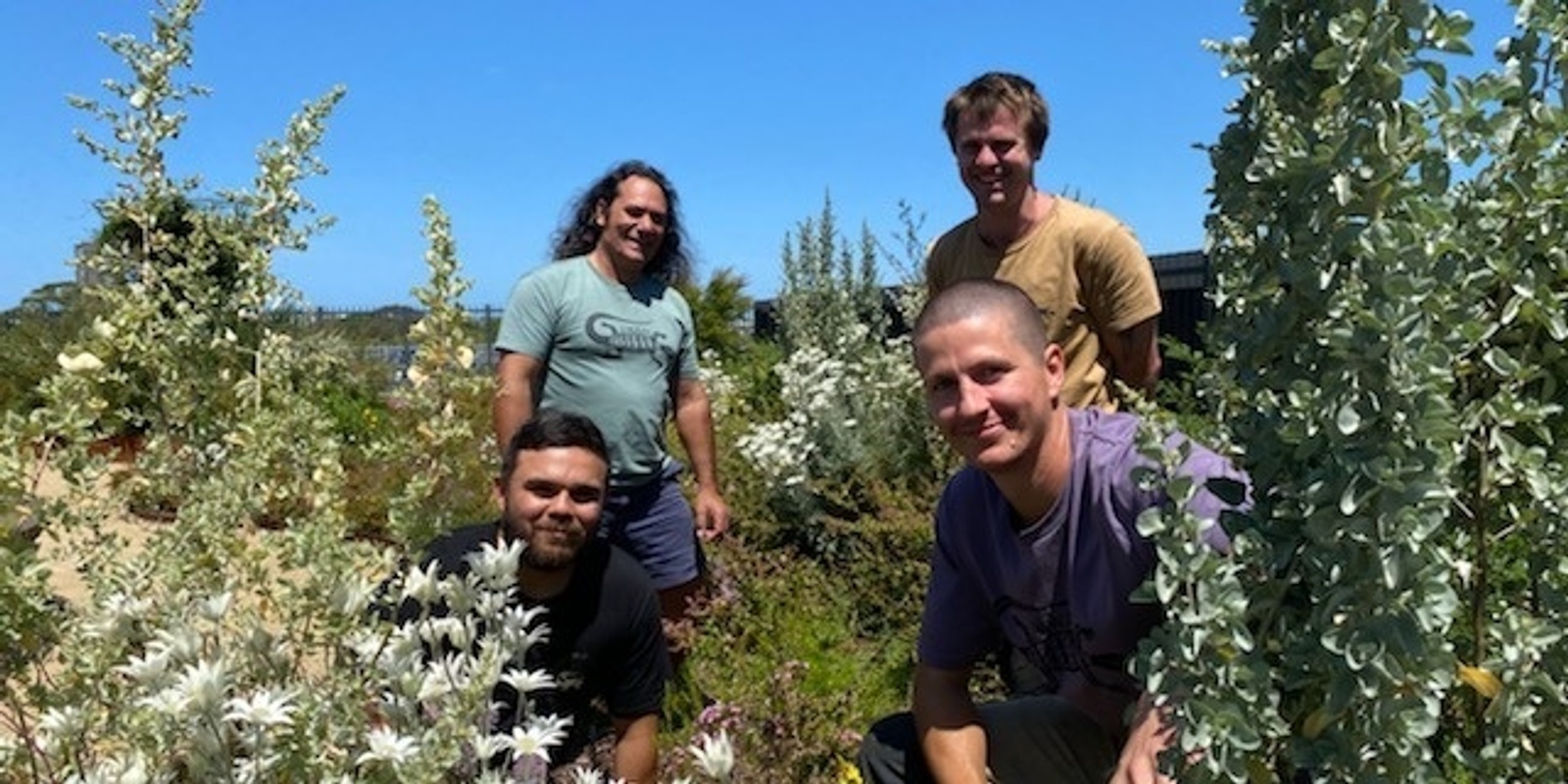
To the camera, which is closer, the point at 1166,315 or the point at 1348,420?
the point at 1348,420

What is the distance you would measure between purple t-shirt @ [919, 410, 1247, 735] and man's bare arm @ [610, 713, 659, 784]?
0.74 metres

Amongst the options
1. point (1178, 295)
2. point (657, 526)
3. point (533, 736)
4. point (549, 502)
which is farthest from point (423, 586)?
point (1178, 295)

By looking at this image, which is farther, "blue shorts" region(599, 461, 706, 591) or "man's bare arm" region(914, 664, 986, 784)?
"blue shorts" region(599, 461, 706, 591)

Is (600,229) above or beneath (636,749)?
above

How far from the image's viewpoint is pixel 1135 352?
3377 millimetres

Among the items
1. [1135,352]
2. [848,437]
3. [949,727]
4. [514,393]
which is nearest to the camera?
[949,727]

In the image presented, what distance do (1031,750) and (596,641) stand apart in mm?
915

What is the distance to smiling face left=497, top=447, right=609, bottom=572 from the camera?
9.11 feet

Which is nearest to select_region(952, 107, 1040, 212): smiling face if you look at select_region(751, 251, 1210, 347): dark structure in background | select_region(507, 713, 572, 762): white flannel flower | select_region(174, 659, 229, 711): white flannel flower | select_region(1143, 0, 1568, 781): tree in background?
select_region(1143, 0, 1568, 781): tree in background

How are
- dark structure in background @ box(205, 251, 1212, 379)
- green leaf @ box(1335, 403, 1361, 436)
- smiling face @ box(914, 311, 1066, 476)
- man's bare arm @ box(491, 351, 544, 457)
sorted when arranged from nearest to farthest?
green leaf @ box(1335, 403, 1361, 436) → smiling face @ box(914, 311, 1066, 476) → man's bare arm @ box(491, 351, 544, 457) → dark structure in background @ box(205, 251, 1212, 379)

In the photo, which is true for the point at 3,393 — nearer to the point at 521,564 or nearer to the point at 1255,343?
the point at 521,564

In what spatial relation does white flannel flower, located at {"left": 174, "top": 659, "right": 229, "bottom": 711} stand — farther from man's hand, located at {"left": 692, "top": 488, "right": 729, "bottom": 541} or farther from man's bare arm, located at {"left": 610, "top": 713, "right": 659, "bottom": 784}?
man's hand, located at {"left": 692, "top": 488, "right": 729, "bottom": 541}

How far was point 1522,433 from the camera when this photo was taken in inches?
62.3

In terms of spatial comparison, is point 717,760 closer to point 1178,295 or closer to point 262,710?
point 262,710
